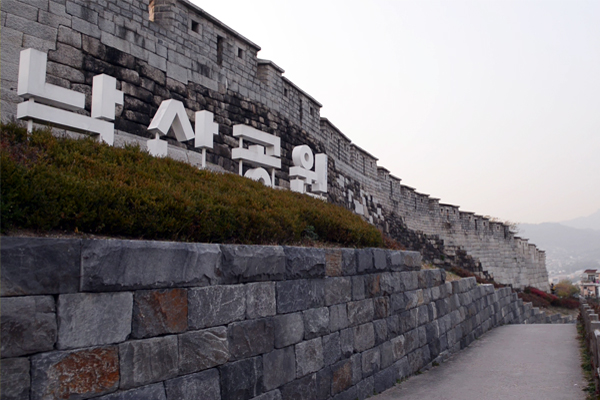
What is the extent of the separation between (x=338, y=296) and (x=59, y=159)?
11.7 ft

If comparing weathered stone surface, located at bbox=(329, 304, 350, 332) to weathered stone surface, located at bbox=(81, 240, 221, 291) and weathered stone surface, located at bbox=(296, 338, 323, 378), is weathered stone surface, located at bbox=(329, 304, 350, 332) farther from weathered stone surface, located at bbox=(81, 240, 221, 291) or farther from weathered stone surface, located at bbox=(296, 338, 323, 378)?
weathered stone surface, located at bbox=(81, 240, 221, 291)

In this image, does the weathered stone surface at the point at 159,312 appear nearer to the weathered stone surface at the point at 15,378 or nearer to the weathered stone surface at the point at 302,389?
the weathered stone surface at the point at 15,378

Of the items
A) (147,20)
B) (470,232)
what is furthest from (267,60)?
(470,232)

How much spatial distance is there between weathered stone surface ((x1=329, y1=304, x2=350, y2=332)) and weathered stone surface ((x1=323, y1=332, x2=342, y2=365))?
0.10m

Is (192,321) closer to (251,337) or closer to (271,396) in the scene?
(251,337)

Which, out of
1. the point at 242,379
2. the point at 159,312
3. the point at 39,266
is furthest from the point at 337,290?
the point at 39,266

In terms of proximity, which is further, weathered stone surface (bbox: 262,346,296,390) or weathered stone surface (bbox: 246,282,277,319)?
weathered stone surface (bbox: 262,346,296,390)

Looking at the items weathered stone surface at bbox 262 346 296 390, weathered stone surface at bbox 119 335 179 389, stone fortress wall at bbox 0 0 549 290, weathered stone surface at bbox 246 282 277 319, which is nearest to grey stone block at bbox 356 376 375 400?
weathered stone surface at bbox 262 346 296 390

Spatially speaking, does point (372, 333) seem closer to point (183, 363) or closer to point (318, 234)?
point (318, 234)

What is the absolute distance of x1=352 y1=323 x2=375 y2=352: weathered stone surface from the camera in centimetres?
638

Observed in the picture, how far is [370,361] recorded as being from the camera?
6.63 m

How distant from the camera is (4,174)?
3.34 m

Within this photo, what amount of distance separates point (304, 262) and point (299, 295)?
375 mm

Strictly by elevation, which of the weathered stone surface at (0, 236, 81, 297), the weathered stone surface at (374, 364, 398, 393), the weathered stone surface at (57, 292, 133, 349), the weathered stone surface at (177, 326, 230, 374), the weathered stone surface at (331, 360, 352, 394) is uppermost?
the weathered stone surface at (0, 236, 81, 297)
